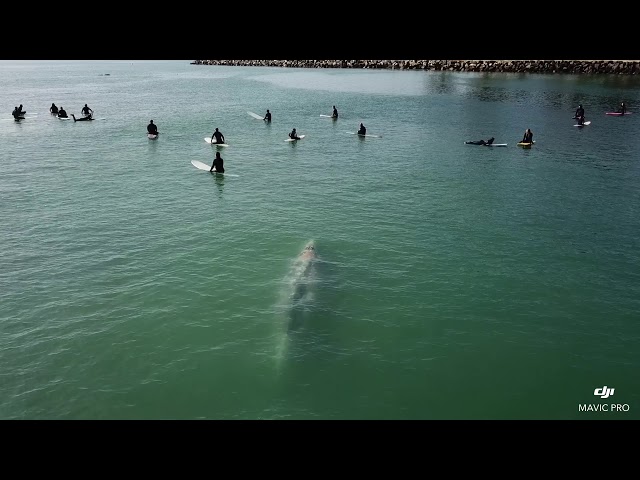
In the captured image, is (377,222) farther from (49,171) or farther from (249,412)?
(49,171)

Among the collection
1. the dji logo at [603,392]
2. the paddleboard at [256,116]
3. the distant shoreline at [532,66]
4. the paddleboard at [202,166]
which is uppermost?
the distant shoreline at [532,66]

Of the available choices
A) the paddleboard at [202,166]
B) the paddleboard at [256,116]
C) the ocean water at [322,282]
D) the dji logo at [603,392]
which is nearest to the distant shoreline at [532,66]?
the paddleboard at [256,116]

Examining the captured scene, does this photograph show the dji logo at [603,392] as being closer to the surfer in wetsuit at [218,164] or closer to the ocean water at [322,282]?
the ocean water at [322,282]

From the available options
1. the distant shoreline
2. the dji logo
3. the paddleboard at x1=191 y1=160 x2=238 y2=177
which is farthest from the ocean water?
the distant shoreline

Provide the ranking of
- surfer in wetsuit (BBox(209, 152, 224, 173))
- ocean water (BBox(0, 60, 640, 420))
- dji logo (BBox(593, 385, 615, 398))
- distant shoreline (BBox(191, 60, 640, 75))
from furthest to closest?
1. distant shoreline (BBox(191, 60, 640, 75))
2. surfer in wetsuit (BBox(209, 152, 224, 173))
3. ocean water (BBox(0, 60, 640, 420))
4. dji logo (BBox(593, 385, 615, 398))

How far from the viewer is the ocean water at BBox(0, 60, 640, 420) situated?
56.9 ft

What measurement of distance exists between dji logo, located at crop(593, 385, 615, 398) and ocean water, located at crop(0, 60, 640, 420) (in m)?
0.16

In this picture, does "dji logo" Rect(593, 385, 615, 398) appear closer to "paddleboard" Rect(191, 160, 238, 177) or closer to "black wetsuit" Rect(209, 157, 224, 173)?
"paddleboard" Rect(191, 160, 238, 177)

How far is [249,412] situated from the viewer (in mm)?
16391

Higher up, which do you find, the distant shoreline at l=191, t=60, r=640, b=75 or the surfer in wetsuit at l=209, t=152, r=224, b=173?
the distant shoreline at l=191, t=60, r=640, b=75

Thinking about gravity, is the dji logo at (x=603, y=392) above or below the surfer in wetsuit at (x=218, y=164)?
below

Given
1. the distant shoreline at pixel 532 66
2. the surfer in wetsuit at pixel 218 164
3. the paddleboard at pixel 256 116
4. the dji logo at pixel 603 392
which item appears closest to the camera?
the dji logo at pixel 603 392

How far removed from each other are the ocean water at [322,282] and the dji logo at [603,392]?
0.52 ft

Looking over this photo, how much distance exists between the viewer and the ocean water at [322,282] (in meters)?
17.3
